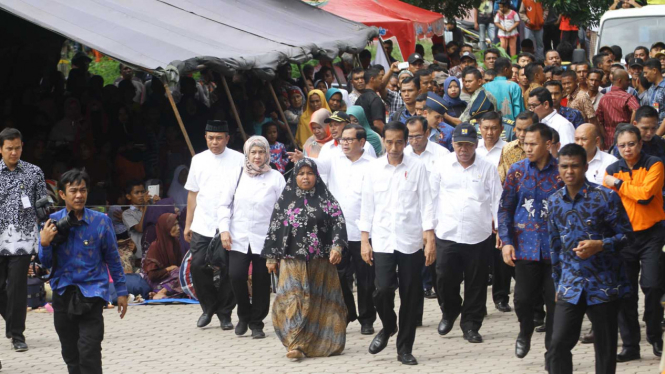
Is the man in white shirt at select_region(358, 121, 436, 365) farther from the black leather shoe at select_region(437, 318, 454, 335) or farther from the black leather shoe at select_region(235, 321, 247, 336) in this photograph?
the black leather shoe at select_region(235, 321, 247, 336)

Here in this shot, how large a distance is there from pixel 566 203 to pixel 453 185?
2406 millimetres

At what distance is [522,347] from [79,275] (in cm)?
347

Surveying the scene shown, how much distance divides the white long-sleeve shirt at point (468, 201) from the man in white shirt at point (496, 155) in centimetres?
18

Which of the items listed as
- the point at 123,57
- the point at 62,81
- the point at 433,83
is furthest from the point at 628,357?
the point at 62,81

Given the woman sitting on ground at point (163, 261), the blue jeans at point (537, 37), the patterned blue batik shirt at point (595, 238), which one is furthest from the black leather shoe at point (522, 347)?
the blue jeans at point (537, 37)

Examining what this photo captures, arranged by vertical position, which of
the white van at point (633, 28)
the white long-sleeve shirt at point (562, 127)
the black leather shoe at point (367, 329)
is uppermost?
the white van at point (633, 28)

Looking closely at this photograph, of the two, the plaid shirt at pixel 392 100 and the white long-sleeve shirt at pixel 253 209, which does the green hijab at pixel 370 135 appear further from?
the plaid shirt at pixel 392 100

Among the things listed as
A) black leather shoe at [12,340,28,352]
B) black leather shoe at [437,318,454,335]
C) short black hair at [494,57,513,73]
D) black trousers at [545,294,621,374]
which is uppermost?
short black hair at [494,57,513,73]

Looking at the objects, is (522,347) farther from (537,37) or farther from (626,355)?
(537,37)

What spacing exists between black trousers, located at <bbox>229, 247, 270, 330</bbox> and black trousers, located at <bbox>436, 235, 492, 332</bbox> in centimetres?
162

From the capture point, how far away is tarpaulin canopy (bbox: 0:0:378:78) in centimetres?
1174

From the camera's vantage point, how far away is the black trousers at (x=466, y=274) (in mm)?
9109

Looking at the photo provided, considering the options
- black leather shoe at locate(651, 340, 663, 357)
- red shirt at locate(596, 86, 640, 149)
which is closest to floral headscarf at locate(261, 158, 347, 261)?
black leather shoe at locate(651, 340, 663, 357)

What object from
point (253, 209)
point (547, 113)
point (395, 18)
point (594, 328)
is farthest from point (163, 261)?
point (395, 18)
